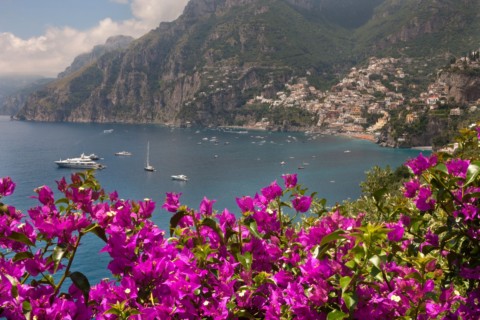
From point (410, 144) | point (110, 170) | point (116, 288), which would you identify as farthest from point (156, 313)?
point (410, 144)

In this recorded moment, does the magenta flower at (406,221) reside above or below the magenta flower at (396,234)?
below

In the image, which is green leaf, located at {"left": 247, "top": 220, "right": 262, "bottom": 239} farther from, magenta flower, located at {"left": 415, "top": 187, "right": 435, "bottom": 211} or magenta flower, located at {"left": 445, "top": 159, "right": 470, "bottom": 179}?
magenta flower, located at {"left": 445, "top": 159, "right": 470, "bottom": 179}

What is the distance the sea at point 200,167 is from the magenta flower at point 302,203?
105ft

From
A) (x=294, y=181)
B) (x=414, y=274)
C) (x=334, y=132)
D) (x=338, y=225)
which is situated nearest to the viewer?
(x=414, y=274)

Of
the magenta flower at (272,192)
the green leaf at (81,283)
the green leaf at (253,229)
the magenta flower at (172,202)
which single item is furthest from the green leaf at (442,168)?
the green leaf at (81,283)

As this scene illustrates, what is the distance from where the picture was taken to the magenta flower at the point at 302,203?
11.2 feet

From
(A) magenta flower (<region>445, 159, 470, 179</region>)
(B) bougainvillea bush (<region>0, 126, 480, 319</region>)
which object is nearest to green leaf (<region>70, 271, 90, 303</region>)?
(B) bougainvillea bush (<region>0, 126, 480, 319</region>)

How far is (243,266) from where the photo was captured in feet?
8.53

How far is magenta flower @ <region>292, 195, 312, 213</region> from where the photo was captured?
3.42 meters

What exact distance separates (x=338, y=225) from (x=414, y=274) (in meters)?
0.52

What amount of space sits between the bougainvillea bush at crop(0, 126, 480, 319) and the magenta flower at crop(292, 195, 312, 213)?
1.06ft

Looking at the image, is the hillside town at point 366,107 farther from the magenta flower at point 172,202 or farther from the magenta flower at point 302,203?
the magenta flower at point 172,202

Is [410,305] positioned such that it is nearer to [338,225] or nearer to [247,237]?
[338,225]

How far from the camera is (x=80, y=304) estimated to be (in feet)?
7.48
